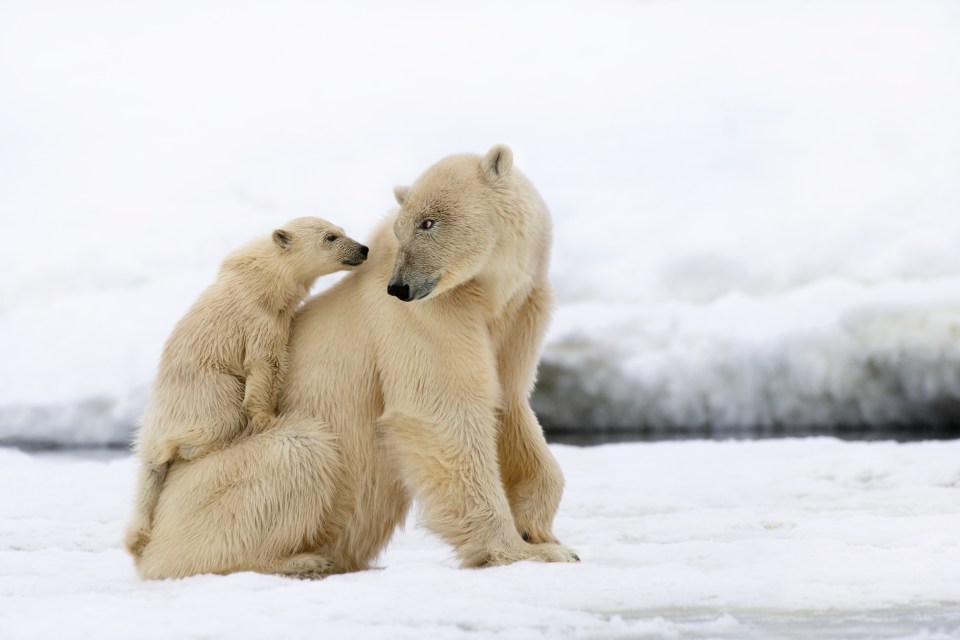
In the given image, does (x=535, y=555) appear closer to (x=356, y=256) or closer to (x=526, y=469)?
(x=526, y=469)

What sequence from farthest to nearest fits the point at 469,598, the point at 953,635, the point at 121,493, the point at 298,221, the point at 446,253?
1. the point at 121,493
2. the point at 298,221
3. the point at 446,253
4. the point at 469,598
5. the point at 953,635

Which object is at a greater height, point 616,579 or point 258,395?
point 258,395

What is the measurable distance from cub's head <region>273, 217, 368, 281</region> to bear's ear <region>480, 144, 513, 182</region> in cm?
67

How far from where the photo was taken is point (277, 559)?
14.1 feet

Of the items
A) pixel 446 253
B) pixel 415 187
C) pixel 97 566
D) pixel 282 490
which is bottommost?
pixel 97 566

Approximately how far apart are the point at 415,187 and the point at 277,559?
Answer: 1647mm

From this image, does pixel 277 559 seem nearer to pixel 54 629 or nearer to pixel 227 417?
pixel 227 417

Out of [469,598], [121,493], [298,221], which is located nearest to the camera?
[469,598]

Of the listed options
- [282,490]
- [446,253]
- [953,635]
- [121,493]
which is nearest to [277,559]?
[282,490]

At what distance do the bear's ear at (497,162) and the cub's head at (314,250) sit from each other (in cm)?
67

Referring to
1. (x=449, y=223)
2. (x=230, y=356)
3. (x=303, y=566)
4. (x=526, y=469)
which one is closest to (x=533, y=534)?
(x=526, y=469)

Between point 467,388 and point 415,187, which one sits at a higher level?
point 415,187

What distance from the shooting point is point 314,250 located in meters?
4.62

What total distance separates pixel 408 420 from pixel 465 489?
1.21ft
